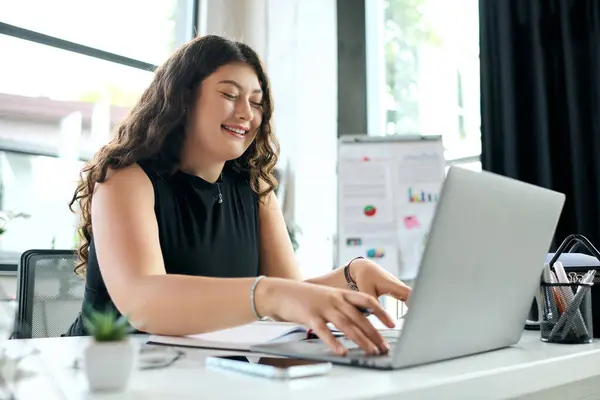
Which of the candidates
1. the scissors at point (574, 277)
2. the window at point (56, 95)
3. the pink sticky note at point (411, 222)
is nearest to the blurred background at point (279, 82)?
the window at point (56, 95)

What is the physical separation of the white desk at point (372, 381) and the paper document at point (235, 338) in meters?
0.06

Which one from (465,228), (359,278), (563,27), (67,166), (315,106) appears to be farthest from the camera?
(315,106)

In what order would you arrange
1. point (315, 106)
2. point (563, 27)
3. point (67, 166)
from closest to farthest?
1. point (563, 27)
2. point (67, 166)
3. point (315, 106)

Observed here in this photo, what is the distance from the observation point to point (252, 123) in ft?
A: 4.87

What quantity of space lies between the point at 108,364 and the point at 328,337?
29 centimetres

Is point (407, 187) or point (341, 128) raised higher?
point (341, 128)

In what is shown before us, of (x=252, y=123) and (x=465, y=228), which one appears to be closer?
(x=465, y=228)

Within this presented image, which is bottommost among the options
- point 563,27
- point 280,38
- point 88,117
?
point 88,117

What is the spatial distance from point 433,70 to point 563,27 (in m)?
0.88

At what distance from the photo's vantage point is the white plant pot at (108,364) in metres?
0.50

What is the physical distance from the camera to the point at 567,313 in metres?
0.95

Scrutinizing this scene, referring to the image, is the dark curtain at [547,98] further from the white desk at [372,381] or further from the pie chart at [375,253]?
the white desk at [372,381]

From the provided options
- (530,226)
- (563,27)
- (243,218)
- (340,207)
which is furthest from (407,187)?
(530,226)

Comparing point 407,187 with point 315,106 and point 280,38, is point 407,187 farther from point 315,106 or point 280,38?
point 280,38
